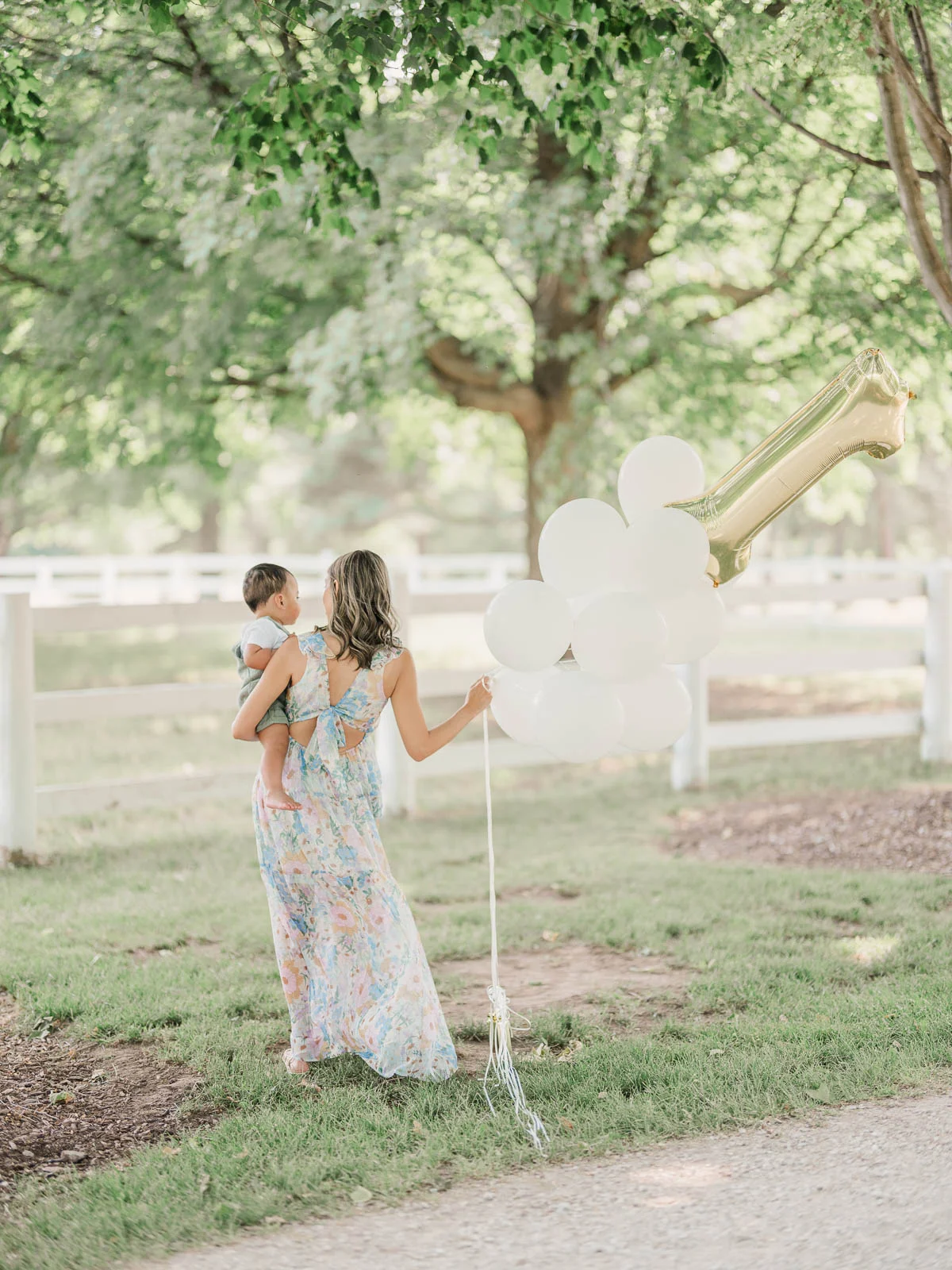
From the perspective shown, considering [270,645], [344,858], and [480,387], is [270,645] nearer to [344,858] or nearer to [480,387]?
[344,858]

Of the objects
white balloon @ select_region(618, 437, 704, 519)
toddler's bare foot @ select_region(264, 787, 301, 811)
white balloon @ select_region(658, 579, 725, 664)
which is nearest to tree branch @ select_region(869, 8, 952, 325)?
white balloon @ select_region(618, 437, 704, 519)

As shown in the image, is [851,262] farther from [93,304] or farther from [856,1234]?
[856,1234]

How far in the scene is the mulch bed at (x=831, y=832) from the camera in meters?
7.44

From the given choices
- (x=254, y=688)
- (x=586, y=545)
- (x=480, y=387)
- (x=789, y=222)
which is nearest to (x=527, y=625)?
(x=586, y=545)

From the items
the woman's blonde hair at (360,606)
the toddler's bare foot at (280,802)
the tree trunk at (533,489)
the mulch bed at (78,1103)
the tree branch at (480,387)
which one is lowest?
the mulch bed at (78,1103)

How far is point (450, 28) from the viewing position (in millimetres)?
5266

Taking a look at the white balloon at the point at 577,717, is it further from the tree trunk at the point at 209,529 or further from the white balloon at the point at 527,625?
the tree trunk at the point at 209,529

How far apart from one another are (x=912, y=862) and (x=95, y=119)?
7.14m

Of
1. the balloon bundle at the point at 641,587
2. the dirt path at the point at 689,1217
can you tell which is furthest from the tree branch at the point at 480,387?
the dirt path at the point at 689,1217

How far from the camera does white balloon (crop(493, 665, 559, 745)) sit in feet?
14.2

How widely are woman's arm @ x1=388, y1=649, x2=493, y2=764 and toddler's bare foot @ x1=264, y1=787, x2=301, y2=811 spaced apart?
408 mm

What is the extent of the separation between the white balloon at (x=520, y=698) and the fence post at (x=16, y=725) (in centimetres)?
364

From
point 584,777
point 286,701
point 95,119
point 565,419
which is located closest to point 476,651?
point 565,419

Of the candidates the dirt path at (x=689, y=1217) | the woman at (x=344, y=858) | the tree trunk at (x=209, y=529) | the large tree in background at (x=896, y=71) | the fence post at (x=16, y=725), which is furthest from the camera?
the tree trunk at (x=209, y=529)
